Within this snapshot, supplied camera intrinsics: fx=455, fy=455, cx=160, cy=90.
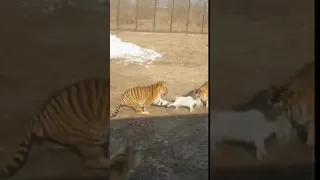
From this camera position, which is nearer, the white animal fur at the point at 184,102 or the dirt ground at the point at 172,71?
the dirt ground at the point at 172,71

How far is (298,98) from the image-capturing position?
4.75 ft

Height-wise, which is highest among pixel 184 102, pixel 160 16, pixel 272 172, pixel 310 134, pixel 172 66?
pixel 160 16

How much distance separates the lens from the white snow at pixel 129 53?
1.35 m

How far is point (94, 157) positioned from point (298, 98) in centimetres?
67

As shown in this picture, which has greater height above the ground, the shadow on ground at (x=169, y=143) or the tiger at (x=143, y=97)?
the tiger at (x=143, y=97)

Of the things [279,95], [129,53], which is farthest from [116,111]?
[279,95]

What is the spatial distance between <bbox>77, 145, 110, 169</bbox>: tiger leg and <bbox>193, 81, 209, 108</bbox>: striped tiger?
33cm

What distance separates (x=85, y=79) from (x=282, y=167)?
682mm

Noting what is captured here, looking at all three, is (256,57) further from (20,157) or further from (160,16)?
(20,157)

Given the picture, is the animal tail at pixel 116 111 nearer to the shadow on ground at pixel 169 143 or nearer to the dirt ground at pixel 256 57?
the shadow on ground at pixel 169 143

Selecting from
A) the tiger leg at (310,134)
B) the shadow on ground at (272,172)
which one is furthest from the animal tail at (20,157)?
the tiger leg at (310,134)

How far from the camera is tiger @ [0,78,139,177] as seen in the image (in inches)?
50.3

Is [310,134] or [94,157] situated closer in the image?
[94,157]

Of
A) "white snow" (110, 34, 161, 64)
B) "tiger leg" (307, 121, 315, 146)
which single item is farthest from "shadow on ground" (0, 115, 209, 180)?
"tiger leg" (307, 121, 315, 146)
